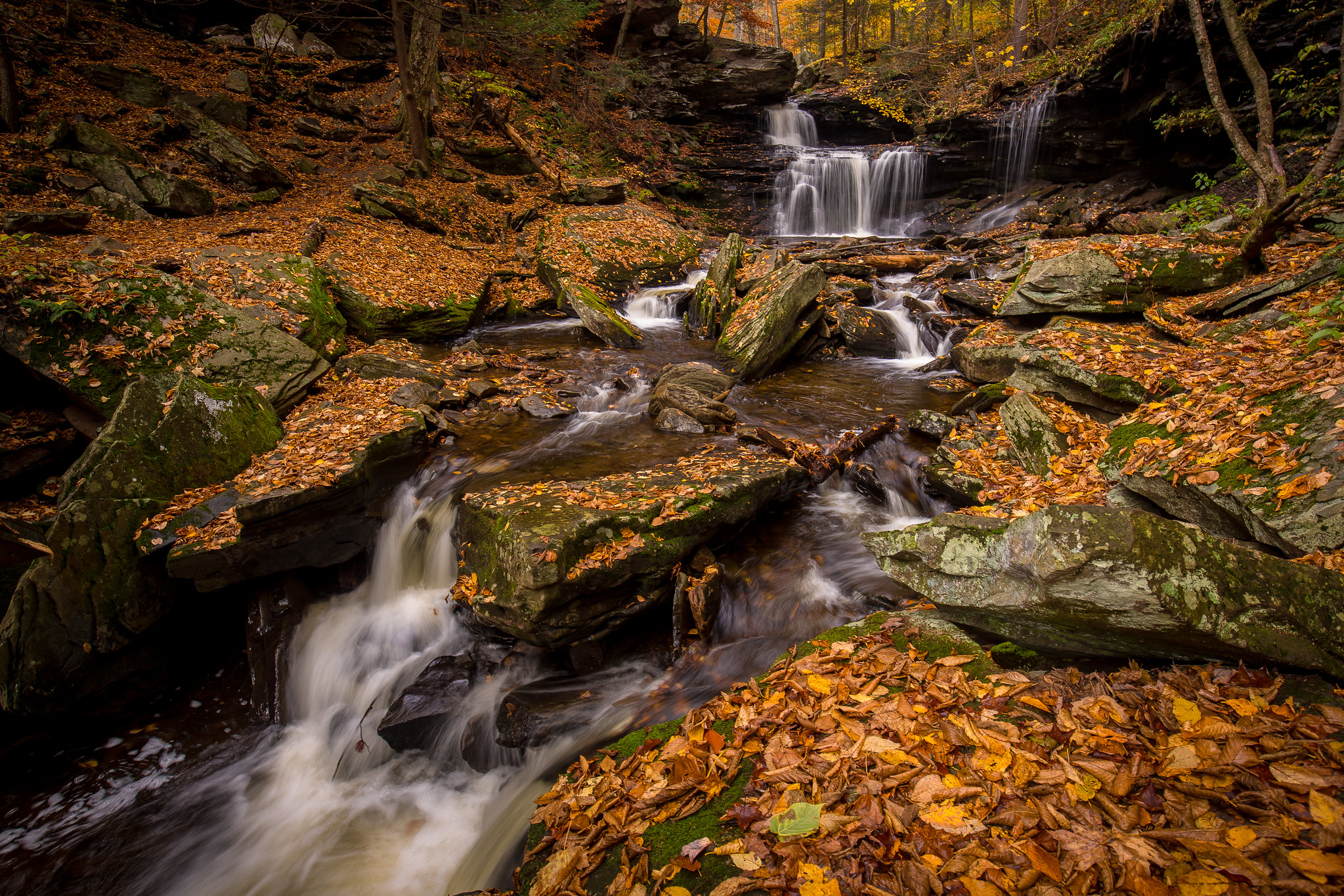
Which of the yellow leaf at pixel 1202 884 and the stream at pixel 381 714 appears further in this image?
the stream at pixel 381 714

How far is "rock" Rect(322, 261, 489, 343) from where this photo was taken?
32.1 feet

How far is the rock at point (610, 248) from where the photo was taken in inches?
528

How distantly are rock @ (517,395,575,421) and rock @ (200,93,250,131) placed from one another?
13419 millimetres

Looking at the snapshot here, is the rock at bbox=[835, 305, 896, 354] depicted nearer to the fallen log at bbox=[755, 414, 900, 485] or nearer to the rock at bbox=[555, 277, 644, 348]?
the fallen log at bbox=[755, 414, 900, 485]

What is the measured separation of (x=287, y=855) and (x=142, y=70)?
19.4 meters

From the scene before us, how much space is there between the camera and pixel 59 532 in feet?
15.9

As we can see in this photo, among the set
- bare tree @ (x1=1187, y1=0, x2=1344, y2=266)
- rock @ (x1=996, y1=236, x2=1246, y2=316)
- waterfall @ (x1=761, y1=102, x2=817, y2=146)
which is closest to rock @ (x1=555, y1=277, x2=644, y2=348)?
rock @ (x1=996, y1=236, x2=1246, y2=316)

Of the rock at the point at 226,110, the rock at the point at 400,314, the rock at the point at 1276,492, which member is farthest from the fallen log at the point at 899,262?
the rock at the point at 226,110

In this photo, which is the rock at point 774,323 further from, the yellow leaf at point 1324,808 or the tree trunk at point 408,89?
the tree trunk at point 408,89

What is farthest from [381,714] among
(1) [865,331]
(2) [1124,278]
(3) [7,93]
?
(3) [7,93]

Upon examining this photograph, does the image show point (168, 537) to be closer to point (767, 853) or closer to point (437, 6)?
point (767, 853)

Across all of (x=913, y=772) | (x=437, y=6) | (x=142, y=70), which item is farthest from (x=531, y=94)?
(x=913, y=772)

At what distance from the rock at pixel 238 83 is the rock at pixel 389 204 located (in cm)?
603

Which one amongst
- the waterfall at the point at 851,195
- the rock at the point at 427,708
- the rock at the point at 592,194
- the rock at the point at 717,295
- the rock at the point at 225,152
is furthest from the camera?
the waterfall at the point at 851,195
